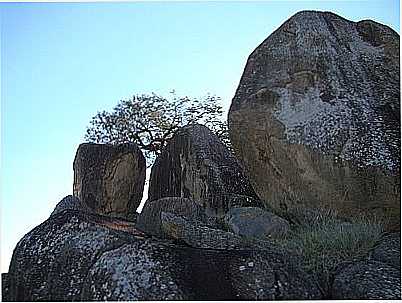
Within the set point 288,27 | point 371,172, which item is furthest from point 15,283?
point 288,27

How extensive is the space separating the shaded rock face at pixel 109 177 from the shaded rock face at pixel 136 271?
325cm

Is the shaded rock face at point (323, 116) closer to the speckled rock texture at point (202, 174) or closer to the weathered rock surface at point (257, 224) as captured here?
the weathered rock surface at point (257, 224)

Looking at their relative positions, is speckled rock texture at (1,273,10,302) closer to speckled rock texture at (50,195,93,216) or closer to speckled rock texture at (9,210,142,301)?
speckled rock texture at (9,210,142,301)

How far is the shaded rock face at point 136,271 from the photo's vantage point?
4184 millimetres

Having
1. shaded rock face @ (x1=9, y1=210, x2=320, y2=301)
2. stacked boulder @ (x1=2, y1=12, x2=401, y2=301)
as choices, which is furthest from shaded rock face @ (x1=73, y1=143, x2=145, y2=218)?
shaded rock face @ (x1=9, y1=210, x2=320, y2=301)

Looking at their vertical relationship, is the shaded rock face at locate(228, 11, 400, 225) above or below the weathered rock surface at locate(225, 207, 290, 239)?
above

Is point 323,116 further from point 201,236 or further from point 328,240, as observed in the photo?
point 201,236

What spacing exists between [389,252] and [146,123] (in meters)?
5.71

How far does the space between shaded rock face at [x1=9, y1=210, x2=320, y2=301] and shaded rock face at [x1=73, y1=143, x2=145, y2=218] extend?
3251mm

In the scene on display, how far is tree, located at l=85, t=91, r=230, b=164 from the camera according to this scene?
32.6 ft

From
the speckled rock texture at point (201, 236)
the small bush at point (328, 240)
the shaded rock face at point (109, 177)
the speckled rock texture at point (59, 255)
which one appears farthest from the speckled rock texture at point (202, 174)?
the speckled rock texture at point (59, 255)

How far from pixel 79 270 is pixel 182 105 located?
5826 millimetres

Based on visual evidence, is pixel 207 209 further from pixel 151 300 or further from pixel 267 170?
pixel 151 300

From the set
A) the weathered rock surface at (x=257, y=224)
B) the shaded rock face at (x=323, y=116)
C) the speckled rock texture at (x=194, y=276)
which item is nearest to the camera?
the speckled rock texture at (x=194, y=276)
